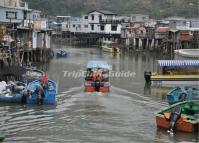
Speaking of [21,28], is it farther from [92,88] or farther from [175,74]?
[92,88]

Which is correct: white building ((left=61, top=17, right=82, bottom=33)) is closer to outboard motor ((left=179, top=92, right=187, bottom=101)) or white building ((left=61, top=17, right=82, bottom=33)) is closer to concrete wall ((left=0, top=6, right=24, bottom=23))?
concrete wall ((left=0, top=6, right=24, bottom=23))

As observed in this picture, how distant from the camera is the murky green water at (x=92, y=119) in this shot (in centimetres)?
2480

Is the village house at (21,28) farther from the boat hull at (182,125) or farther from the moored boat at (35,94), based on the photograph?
the boat hull at (182,125)

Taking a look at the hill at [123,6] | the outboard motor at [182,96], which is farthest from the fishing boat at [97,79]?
the hill at [123,6]

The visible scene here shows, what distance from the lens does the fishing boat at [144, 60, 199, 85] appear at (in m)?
43.5

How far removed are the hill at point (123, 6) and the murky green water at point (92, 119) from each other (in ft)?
345

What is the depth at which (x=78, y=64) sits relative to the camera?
62969 mm

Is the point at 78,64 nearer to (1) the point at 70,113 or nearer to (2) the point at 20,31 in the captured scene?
(2) the point at 20,31

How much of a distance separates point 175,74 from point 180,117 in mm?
18820

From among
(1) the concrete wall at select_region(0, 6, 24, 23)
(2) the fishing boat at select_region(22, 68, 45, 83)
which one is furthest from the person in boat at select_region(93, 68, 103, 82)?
(1) the concrete wall at select_region(0, 6, 24, 23)

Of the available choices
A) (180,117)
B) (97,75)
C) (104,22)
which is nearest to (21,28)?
(97,75)

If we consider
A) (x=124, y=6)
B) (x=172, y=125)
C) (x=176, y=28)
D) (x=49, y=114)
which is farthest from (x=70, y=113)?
(x=124, y=6)

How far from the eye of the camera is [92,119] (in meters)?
28.6

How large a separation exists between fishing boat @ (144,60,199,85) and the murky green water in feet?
5.40
